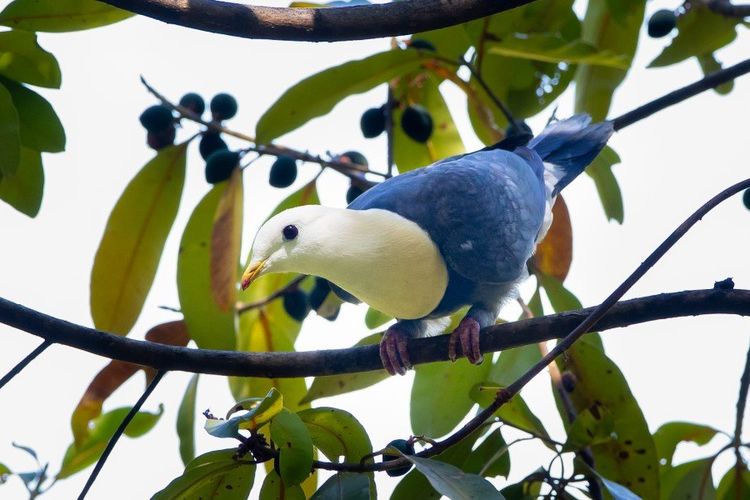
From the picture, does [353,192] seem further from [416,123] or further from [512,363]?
[512,363]

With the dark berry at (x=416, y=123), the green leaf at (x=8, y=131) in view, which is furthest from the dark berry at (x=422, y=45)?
→ the green leaf at (x=8, y=131)

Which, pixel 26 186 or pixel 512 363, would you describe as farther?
pixel 512 363

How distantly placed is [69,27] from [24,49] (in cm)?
16

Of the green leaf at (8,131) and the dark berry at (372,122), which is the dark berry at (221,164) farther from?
the green leaf at (8,131)

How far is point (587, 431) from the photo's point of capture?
210 cm

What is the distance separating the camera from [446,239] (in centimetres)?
238

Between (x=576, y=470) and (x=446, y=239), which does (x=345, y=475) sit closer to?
(x=576, y=470)

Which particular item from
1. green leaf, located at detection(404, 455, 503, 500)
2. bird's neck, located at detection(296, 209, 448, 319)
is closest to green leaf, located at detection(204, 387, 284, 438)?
green leaf, located at detection(404, 455, 503, 500)

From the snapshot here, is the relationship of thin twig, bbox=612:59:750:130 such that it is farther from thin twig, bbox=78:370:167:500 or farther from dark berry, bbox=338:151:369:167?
thin twig, bbox=78:370:167:500

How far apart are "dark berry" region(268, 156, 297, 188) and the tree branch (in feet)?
3.58

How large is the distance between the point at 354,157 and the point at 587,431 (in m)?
1.21

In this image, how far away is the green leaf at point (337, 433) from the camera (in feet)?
6.39

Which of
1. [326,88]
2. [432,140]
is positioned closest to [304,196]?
[326,88]

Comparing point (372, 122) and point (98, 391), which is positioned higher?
point (372, 122)
